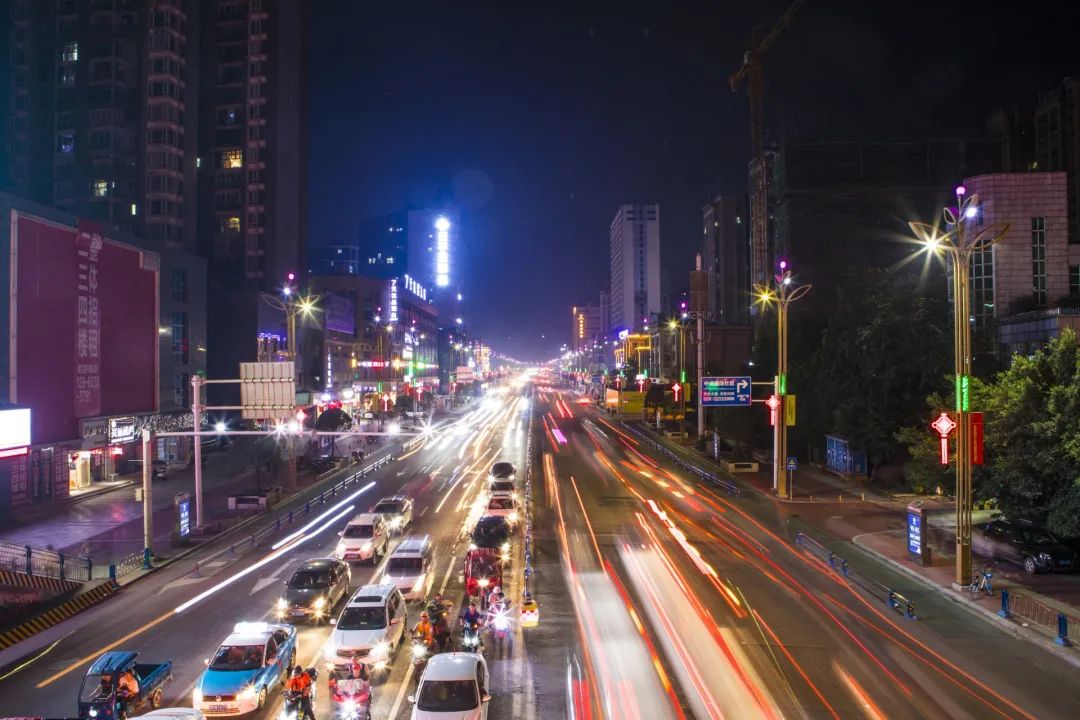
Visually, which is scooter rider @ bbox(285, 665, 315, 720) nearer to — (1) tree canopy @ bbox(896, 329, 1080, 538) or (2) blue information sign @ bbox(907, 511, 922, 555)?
(2) blue information sign @ bbox(907, 511, 922, 555)

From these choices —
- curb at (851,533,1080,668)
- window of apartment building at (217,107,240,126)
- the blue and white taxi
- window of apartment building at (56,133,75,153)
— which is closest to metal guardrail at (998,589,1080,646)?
curb at (851,533,1080,668)

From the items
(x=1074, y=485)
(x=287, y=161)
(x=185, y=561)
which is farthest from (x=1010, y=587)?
(x=287, y=161)

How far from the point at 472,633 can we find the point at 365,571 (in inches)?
380

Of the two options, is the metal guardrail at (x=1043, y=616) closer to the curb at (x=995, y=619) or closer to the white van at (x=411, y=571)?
the curb at (x=995, y=619)

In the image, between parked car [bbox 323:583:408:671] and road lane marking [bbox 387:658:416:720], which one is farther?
parked car [bbox 323:583:408:671]

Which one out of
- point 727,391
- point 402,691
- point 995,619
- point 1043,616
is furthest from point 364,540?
point 727,391

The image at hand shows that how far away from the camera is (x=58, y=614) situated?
21.3 m

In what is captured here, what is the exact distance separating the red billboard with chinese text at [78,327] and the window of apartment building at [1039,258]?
69.0m

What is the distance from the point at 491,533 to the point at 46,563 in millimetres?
15726

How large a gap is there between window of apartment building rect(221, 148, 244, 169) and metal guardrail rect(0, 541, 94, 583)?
67530 millimetres

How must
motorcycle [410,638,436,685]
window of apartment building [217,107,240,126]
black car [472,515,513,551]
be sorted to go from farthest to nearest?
window of apartment building [217,107,240,126]
black car [472,515,513,551]
motorcycle [410,638,436,685]

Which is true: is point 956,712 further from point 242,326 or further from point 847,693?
point 242,326

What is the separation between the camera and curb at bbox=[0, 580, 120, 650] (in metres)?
19.5

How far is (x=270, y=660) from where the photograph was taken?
15.6 metres
